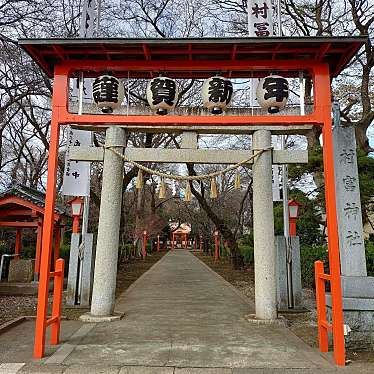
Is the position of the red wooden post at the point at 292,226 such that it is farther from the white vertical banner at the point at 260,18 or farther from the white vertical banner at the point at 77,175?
the white vertical banner at the point at 77,175

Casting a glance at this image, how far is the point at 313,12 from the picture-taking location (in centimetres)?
1872

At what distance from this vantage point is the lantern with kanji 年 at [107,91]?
6520 millimetres

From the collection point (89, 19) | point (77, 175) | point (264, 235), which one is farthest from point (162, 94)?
point (89, 19)

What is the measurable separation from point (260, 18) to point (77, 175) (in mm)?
6730

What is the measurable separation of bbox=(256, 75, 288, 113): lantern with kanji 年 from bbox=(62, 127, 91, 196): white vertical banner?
5.74 meters

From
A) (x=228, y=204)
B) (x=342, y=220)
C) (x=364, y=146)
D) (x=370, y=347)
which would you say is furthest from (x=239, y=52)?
(x=228, y=204)

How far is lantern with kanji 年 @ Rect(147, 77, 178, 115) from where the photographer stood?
21.2 feet

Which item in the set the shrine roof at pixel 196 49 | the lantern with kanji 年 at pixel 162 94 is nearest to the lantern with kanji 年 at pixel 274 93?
the shrine roof at pixel 196 49

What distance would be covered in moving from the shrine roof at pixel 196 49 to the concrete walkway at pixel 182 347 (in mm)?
4879

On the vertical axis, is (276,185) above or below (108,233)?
above

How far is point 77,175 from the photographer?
34.0 feet

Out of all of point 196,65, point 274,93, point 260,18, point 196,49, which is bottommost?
point 274,93

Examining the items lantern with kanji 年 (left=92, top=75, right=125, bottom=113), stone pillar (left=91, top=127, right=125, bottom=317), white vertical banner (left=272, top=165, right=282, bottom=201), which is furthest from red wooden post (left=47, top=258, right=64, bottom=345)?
white vertical banner (left=272, top=165, right=282, bottom=201)

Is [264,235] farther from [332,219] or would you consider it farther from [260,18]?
[260,18]
